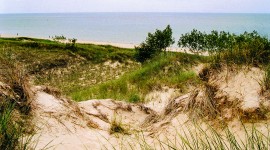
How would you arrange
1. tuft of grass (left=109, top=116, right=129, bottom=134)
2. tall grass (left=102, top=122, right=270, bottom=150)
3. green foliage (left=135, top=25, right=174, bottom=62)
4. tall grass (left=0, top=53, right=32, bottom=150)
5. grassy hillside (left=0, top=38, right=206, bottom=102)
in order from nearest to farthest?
1. tall grass (left=102, top=122, right=270, bottom=150)
2. tall grass (left=0, top=53, right=32, bottom=150)
3. tuft of grass (left=109, top=116, right=129, bottom=134)
4. grassy hillside (left=0, top=38, right=206, bottom=102)
5. green foliage (left=135, top=25, right=174, bottom=62)

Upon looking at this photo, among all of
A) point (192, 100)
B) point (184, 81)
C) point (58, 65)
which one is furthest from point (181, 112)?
point (58, 65)

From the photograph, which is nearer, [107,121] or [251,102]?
[251,102]

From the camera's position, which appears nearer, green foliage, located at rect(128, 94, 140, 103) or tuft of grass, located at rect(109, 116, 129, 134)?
tuft of grass, located at rect(109, 116, 129, 134)

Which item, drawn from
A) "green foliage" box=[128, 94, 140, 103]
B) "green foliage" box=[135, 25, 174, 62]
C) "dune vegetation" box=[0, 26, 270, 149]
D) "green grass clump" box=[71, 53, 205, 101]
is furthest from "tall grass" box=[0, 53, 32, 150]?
"green foliage" box=[135, 25, 174, 62]

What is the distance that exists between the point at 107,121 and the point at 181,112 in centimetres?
160

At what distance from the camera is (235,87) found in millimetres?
5684

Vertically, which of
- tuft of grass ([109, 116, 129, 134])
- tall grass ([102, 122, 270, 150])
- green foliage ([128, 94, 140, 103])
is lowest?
green foliage ([128, 94, 140, 103])

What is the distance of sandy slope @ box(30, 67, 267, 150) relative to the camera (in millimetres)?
4984

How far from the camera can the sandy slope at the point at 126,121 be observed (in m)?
4.98

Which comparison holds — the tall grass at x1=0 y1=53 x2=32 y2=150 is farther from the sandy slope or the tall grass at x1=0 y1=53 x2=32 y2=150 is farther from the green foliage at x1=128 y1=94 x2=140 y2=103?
the green foliage at x1=128 y1=94 x2=140 y2=103

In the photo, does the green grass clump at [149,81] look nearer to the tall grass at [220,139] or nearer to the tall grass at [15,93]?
the tall grass at [15,93]

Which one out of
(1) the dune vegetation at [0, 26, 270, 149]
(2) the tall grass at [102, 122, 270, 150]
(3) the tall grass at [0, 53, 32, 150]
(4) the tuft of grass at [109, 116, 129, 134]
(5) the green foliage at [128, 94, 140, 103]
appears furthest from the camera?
(5) the green foliage at [128, 94, 140, 103]

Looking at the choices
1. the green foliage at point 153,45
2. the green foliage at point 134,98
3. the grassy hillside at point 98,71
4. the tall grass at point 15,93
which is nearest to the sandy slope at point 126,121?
the tall grass at point 15,93

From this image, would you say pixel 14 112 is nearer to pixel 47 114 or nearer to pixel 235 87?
pixel 47 114
